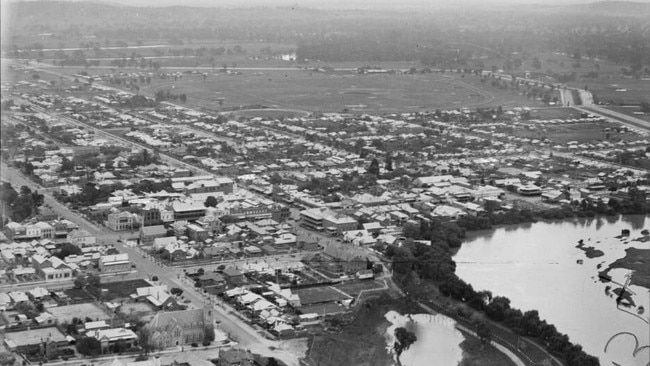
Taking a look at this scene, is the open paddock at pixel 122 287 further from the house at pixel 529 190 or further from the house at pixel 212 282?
the house at pixel 529 190

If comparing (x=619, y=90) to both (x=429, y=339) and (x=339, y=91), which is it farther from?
(x=429, y=339)

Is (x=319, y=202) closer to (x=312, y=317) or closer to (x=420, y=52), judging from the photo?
(x=312, y=317)

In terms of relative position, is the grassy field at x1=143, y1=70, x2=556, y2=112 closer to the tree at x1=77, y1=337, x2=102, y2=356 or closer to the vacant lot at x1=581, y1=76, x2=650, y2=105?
the vacant lot at x1=581, y1=76, x2=650, y2=105

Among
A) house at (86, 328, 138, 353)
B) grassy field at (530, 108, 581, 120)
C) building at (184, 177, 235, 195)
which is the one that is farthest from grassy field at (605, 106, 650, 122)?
house at (86, 328, 138, 353)

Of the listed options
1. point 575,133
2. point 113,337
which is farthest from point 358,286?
point 575,133

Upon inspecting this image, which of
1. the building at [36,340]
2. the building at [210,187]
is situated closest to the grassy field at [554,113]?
the building at [210,187]
